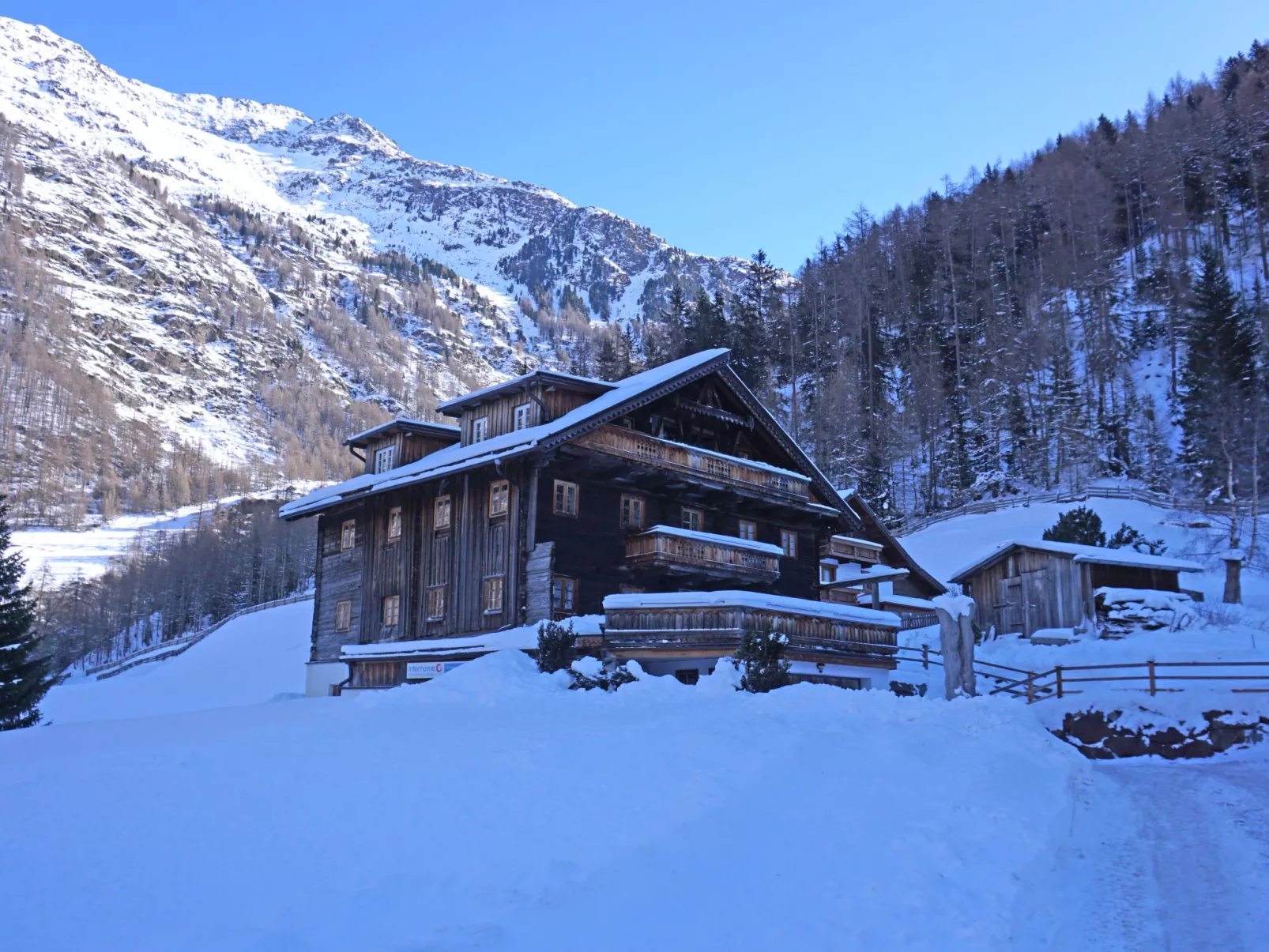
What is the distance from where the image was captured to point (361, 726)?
14.9 metres

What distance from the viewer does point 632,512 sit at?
32812 millimetres

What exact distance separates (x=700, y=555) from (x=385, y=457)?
1387 centimetres

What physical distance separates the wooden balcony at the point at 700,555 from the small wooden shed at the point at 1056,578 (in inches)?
512

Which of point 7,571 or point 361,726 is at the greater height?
point 7,571

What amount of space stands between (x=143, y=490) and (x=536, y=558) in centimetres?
15787

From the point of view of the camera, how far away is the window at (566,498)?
30.7 meters

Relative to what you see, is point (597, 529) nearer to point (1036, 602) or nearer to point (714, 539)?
point (714, 539)

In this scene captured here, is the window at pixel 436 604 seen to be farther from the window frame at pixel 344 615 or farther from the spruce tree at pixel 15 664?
the spruce tree at pixel 15 664

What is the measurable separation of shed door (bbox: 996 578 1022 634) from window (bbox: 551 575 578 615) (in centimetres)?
2115

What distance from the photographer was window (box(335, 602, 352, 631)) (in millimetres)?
36062

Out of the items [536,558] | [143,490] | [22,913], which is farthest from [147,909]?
[143,490]

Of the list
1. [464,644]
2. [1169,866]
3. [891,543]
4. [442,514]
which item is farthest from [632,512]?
[1169,866]

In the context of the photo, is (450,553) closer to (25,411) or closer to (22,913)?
(22,913)

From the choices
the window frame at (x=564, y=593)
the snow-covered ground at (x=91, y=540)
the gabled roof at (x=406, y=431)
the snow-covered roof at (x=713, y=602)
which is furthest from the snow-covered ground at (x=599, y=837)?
the snow-covered ground at (x=91, y=540)
